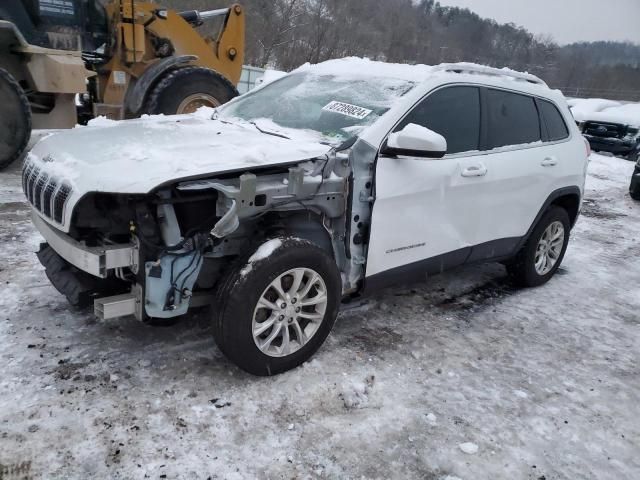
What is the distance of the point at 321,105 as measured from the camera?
386cm

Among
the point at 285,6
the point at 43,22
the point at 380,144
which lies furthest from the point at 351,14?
the point at 380,144

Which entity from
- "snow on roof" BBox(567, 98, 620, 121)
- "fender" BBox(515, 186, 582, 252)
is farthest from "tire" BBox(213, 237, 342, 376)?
"snow on roof" BBox(567, 98, 620, 121)

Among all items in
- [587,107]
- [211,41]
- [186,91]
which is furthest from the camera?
[587,107]

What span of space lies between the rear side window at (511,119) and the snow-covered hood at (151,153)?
1615 millimetres

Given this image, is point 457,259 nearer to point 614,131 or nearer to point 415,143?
point 415,143

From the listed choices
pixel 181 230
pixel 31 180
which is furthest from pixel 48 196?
pixel 181 230

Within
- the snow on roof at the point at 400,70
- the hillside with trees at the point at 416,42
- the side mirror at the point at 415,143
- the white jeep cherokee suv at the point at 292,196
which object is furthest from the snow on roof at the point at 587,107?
the side mirror at the point at 415,143

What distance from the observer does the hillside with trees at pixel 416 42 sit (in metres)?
32.6

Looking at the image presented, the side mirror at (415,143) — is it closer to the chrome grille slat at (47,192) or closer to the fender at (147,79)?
the chrome grille slat at (47,192)

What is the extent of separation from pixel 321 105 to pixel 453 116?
95cm

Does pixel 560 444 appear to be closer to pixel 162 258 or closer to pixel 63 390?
pixel 162 258

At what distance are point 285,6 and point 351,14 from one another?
9.41 meters

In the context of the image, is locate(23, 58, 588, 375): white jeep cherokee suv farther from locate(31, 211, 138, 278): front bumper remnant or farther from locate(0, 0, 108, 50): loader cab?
locate(0, 0, 108, 50): loader cab

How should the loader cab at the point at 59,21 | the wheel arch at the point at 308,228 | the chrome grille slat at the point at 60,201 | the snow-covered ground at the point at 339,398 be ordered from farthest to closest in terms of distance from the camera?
1. the loader cab at the point at 59,21
2. the wheel arch at the point at 308,228
3. the chrome grille slat at the point at 60,201
4. the snow-covered ground at the point at 339,398
